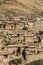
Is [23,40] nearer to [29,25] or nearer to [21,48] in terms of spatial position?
[21,48]

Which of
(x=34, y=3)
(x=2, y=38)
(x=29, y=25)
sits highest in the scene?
(x=2, y=38)

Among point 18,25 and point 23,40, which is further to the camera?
point 18,25

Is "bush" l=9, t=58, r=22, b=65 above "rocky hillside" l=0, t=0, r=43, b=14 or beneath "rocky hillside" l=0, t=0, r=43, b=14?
above

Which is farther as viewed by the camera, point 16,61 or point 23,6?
point 23,6

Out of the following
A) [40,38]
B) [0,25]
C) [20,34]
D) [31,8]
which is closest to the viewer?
[40,38]

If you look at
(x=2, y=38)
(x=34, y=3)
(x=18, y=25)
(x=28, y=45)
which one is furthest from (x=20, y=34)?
(x=34, y=3)

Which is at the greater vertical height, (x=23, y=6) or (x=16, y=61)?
(x=16, y=61)

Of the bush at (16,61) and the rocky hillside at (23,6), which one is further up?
the bush at (16,61)

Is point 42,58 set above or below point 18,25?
above

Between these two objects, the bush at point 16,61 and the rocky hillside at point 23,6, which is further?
the rocky hillside at point 23,6

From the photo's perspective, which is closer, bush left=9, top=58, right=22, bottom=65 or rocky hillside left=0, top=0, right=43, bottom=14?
bush left=9, top=58, right=22, bottom=65

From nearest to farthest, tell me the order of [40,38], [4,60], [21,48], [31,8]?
1. [4,60]
2. [21,48]
3. [40,38]
4. [31,8]
